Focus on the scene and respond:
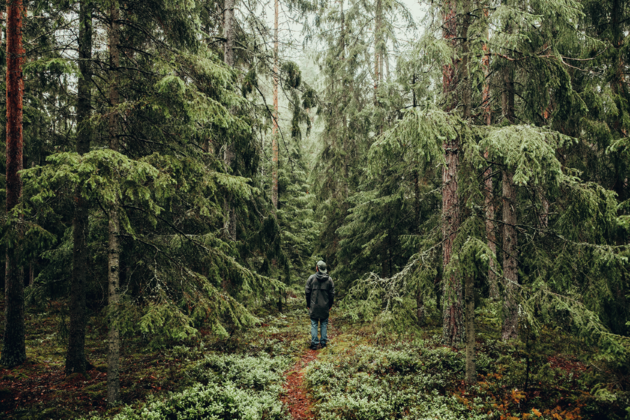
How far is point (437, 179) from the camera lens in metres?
12.4

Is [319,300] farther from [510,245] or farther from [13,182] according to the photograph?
[13,182]

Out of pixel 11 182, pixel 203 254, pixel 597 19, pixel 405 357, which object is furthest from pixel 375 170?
pixel 11 182

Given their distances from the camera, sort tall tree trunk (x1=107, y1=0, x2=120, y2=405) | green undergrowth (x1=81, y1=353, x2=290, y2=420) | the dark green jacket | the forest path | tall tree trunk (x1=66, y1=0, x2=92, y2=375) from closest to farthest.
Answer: green undergrowth (x1=81, y1=353, x2=290, y2=420) < tall tree trunk (x1=107, y1=0, x2=120, y2=405) < the forest path < tall tree trunk (x1=66, y1=0, x2=92, y2=375) < the dark green jacket

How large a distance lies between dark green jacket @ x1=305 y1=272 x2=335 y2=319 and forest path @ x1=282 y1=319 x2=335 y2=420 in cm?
116

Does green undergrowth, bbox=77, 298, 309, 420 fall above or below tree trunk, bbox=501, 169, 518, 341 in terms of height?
below

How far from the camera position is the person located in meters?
9.30

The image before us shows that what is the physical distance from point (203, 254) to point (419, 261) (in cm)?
425

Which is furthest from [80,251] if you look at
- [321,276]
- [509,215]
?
[509,215]

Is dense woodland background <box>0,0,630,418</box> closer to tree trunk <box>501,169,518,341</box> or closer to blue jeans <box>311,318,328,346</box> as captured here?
tree trunk <box>501,169,518,341</box>

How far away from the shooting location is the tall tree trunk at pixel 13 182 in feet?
26.7

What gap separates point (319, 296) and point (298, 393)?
3.09m

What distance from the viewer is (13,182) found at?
27.2 ft

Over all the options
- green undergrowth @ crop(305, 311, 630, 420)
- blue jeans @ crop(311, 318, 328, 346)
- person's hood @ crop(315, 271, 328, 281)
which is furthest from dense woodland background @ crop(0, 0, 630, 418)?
person's hood @ crop(315, 271, 328, 281)

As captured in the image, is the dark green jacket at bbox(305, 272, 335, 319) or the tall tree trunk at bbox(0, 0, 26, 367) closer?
the tall tree trunk at bbox(0, 0, 26, 367)
